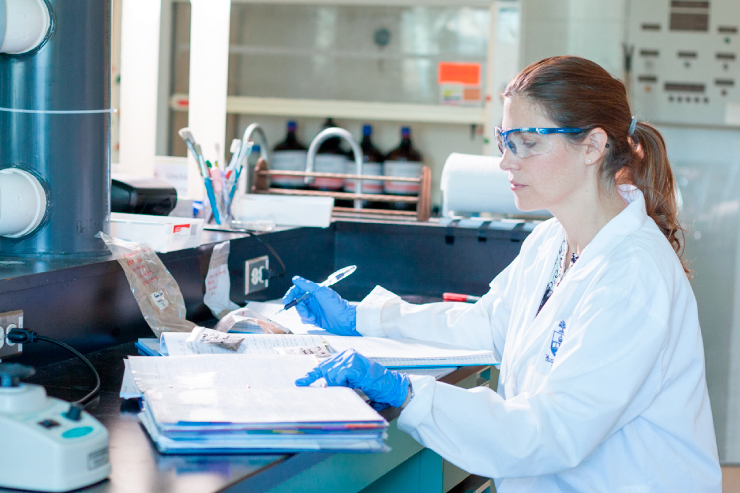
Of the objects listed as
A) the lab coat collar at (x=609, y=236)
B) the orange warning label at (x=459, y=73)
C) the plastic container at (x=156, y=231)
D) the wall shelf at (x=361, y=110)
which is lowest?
the plastic container at (x=156, y=231)

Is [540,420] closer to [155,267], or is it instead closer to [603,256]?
[603,256]

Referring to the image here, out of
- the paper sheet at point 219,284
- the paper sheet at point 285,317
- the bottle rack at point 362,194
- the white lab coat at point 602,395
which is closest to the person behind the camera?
the white lab coat at point 602,395

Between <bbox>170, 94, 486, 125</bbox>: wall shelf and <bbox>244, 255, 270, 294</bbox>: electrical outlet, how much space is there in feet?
4.59

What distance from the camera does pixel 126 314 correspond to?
1.43 meters

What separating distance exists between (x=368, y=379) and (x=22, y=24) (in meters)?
0.86

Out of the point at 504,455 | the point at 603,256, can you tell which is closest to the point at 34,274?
the point at 504,455

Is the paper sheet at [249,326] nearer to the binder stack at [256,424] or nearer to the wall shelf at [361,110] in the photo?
the binder stack at [256,424]

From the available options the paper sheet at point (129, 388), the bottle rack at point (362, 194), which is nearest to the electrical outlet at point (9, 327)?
the paper sheet at point (129, 388)

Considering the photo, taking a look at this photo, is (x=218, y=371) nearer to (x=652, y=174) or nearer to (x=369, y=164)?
(x=652, y=174)

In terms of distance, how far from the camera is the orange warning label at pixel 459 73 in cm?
324

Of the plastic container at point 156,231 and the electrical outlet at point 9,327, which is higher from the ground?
the plastic container at point 156,231

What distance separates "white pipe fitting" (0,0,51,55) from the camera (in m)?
1.28

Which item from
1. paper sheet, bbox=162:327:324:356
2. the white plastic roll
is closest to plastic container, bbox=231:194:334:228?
the white plastic roll

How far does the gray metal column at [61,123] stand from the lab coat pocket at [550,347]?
A: 84cm
